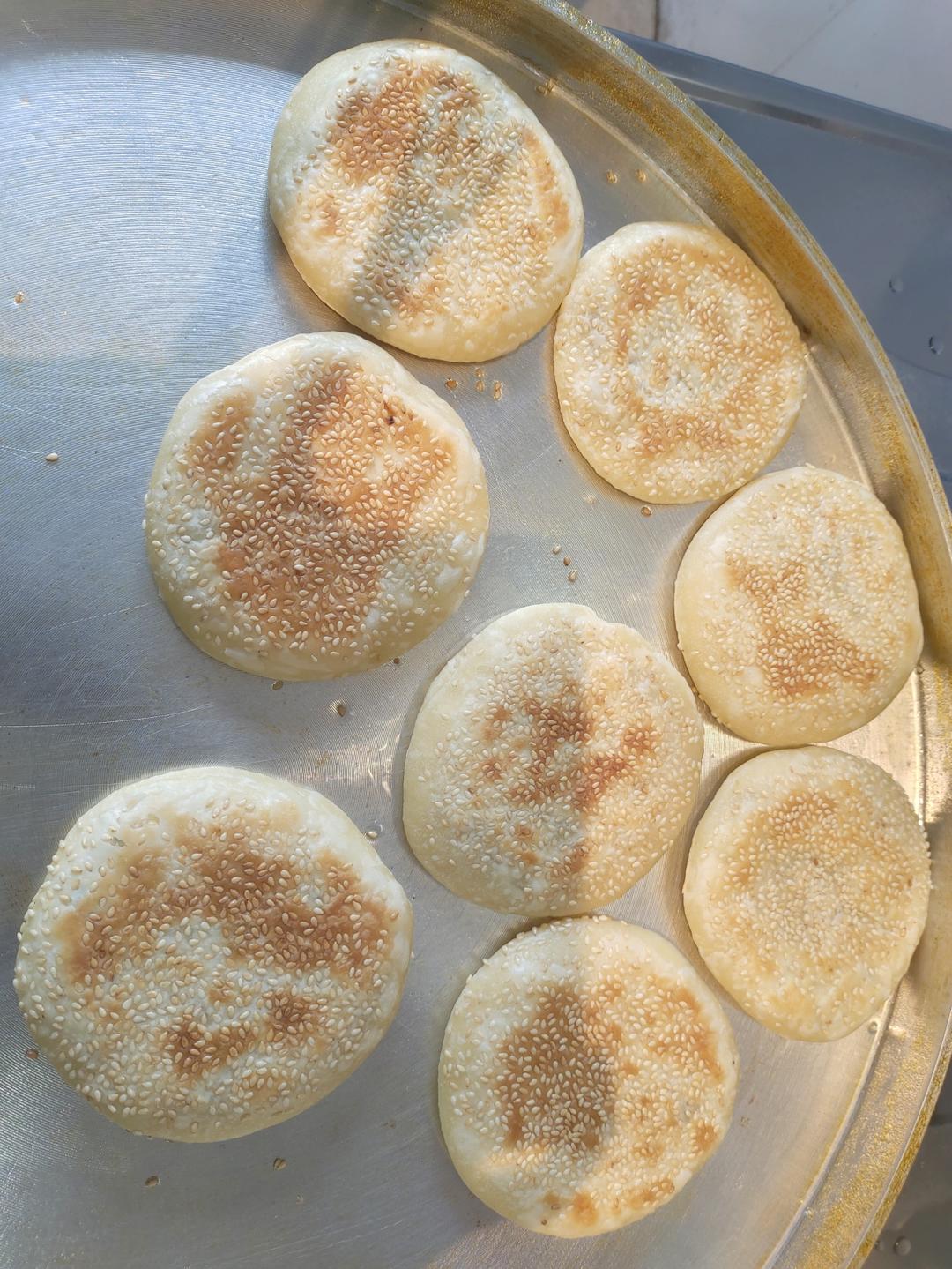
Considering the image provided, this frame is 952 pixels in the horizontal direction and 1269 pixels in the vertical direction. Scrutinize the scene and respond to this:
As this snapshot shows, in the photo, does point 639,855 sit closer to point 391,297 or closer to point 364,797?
point 364,797

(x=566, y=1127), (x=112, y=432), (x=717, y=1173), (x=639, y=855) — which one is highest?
(x=112, y=432)

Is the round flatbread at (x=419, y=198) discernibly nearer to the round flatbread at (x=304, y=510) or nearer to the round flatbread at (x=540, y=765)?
the round flatbread at (x=304, y=510)

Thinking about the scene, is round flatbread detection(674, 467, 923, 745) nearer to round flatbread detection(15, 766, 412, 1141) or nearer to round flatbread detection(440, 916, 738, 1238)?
round flatbread detection(440, 916, 738, 1238)

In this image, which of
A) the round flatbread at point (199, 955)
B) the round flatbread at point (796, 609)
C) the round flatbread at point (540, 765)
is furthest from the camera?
the round flatbread at point (796, 609)

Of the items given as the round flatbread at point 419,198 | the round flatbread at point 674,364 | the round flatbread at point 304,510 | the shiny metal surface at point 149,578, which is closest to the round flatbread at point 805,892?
the shiny metal surface at point 149,578

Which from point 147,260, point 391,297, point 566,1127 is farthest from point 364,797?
point 147,260
